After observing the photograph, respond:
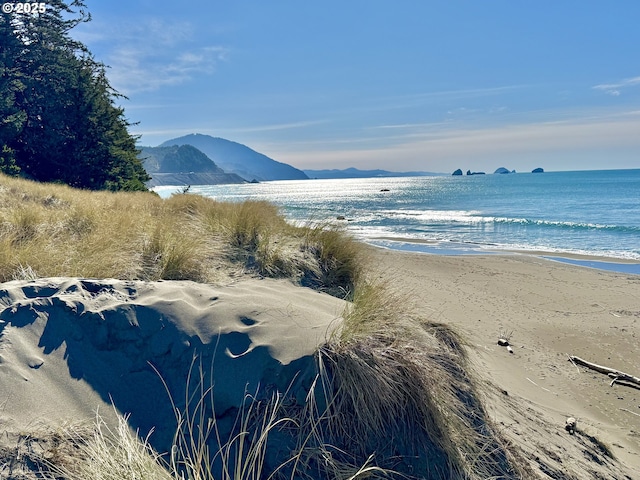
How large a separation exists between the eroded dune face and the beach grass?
5.2 inches

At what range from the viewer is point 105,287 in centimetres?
350

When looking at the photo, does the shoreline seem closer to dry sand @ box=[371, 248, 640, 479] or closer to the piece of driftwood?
dry sand @ box=[371, 248, 640, 479]

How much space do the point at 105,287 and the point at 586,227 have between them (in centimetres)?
2967

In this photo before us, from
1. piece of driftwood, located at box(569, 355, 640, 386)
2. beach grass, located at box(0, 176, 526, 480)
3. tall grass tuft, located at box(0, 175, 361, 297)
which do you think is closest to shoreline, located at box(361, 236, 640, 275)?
piece of driftwood, located at box(569, 355, 640, 386)

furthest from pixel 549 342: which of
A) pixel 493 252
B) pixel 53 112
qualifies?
→ pixel 53 112

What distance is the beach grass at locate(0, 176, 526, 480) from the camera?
224 centimetres

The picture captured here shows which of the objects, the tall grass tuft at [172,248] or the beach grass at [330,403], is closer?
the beach grass at [330,403]

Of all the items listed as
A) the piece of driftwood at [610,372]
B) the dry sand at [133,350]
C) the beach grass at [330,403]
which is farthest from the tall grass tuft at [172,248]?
the piece of driftwood at [610,372]

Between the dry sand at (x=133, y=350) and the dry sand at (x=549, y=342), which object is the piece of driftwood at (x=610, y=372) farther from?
the dry sand at (x=133, y=350)

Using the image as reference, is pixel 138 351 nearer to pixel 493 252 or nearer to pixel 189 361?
pixel 189 361

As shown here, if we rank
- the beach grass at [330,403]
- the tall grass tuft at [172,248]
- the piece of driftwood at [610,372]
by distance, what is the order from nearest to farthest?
the beach grass at [330,403] < the tall grass tuft at [172,248] < the piece of driftwood at [610,372]

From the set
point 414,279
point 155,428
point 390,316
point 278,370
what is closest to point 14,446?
point 155,428

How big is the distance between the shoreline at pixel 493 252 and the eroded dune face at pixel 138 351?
13975 mm

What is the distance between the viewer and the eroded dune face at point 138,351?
8.21ft
